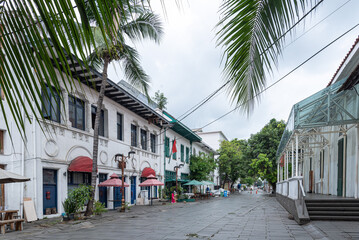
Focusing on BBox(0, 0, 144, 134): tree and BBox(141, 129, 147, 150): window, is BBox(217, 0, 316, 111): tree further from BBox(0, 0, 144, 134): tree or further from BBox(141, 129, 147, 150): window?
BBox(141, 129, 147, 150): window

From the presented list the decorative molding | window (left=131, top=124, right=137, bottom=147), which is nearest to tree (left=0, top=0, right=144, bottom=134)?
the decorative molding

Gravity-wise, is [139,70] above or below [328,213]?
above

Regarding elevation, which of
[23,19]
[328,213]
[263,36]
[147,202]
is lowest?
[147,202]

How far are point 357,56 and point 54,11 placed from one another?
15.8 metres

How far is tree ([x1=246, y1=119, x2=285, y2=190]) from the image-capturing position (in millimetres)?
41281

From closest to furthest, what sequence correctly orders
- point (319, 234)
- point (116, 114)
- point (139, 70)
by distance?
point (319, 234) < point (139, 70) < point (116, 114)

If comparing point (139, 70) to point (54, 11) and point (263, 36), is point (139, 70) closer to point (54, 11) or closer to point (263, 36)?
point (263, 36)

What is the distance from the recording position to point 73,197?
13875 millimetres

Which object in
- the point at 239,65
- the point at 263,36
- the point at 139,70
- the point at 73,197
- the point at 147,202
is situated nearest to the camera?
the point at 263,36

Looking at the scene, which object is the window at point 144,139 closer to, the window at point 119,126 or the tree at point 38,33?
the window at point 119,126

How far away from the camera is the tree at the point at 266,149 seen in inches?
1625

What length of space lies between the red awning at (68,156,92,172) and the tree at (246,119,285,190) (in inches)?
1100

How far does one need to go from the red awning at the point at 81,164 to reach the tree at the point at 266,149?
27939 mm

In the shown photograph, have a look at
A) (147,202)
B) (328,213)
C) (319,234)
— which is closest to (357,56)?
(328,213)
